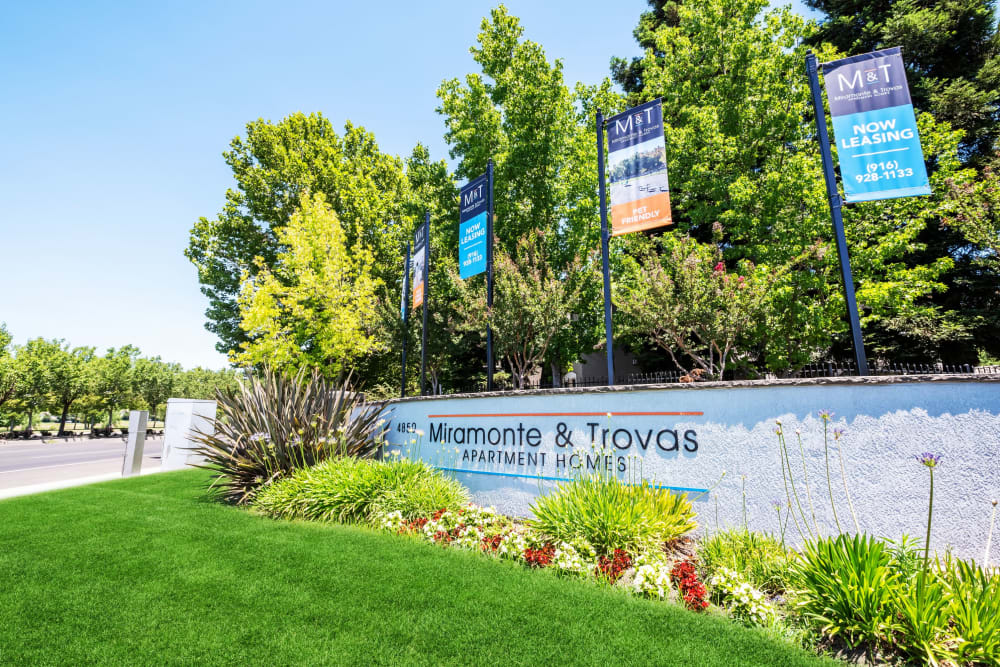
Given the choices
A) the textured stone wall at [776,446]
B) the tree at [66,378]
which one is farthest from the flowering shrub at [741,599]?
the tree at [66,378]

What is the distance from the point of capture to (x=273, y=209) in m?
25.4

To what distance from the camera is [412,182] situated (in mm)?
24609

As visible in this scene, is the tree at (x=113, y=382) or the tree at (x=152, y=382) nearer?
the tree at (x=113, y=382)

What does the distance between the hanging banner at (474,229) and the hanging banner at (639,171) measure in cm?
310

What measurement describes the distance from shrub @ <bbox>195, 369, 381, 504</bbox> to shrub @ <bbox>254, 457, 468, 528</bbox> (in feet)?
2.57

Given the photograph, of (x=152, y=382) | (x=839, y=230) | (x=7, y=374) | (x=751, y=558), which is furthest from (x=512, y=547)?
(x=152, y=382)

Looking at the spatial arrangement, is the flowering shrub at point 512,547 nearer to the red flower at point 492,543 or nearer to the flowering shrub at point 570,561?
the red flower at point 492,543

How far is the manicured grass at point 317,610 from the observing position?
10.3ft

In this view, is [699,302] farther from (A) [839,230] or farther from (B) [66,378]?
(B) [66,378]

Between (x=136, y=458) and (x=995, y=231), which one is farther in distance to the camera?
(x=995, y=231)

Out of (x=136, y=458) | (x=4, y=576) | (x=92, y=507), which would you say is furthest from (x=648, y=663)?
(x=136, y=458)

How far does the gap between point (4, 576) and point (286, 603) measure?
3.26m

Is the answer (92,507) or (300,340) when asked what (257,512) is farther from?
(300,340)

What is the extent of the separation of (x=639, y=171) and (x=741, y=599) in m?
6.42
